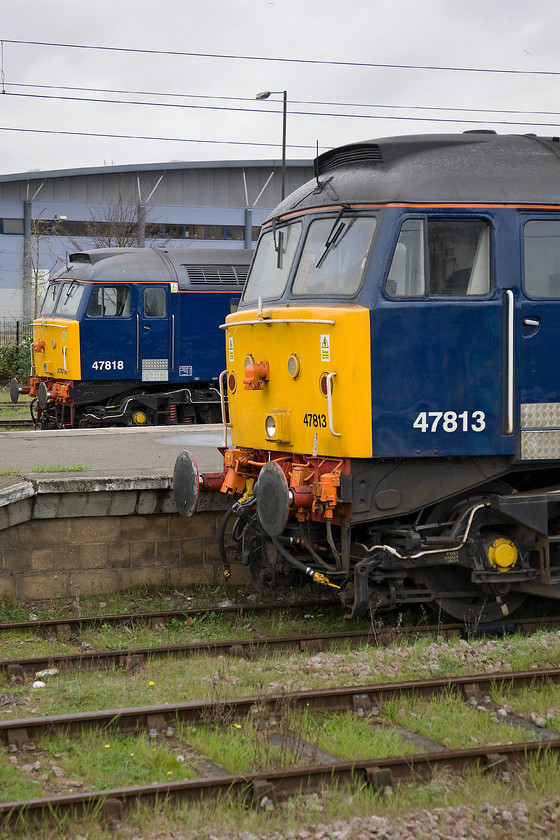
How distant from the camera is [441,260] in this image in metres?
7.20

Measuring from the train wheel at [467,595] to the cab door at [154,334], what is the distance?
35.6ft

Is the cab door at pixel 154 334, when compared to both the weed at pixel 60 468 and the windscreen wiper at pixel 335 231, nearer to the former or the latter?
the weed at pixel 60 468

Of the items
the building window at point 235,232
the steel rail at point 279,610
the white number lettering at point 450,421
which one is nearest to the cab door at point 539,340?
the white number lettering at point 450,421

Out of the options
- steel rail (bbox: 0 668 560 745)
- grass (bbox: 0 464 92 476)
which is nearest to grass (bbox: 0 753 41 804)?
steel rail (bbox: 0 668 560 745)

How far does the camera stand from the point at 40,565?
360 inches

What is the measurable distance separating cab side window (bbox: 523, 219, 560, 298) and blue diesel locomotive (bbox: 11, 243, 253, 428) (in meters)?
11.1

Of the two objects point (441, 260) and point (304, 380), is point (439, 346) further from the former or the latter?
point (304, 380)

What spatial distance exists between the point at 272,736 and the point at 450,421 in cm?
270

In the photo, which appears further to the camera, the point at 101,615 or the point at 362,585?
the point at 101,615

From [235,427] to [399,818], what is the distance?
460 centimetres

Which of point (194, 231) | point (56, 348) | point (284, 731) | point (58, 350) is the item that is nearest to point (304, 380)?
point (284, 731)

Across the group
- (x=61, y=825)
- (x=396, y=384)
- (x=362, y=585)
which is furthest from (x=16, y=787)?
(x=396, y=384)

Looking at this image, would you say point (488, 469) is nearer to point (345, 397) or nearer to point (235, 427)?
point (345, 397)

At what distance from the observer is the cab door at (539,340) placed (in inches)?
289
